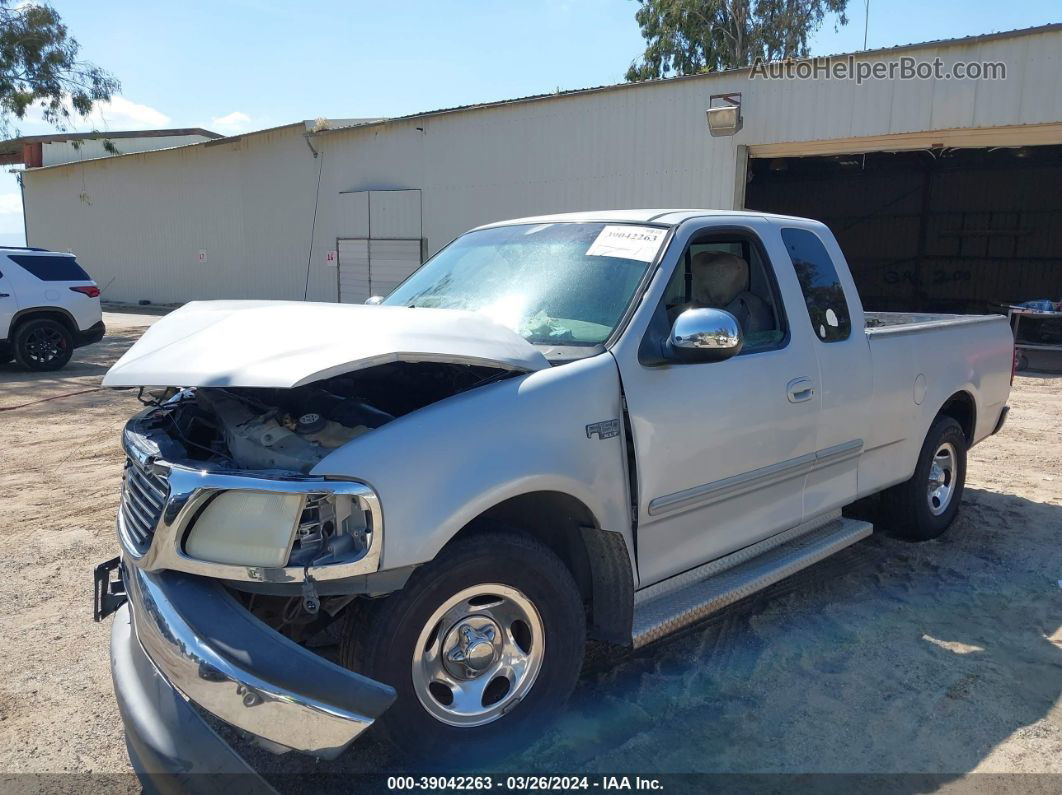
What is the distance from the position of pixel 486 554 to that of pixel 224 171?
2630cm

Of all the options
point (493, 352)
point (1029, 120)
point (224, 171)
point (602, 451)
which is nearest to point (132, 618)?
point (493, 352)

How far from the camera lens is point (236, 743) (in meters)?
3.07

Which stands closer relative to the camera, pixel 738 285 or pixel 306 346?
pixel 306 346

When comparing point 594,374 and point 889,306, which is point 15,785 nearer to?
point 594,374

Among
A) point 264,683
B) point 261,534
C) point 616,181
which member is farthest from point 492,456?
point 616,181

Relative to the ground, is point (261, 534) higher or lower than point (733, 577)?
higher

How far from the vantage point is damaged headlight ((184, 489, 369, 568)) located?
2373 millimetres

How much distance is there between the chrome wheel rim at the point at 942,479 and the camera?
5297 mm

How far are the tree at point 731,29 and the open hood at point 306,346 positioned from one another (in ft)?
116

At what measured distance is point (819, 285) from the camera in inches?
169

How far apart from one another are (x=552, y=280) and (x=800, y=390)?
132cm

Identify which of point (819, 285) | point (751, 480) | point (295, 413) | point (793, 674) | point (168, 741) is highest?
point (819, 285)

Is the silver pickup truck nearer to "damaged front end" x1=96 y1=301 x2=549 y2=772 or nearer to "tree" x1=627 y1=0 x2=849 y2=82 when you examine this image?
"damaged front end" x1=96 y1=301 x2=549 y2=772

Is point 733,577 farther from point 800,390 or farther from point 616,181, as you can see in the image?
point 616,181
